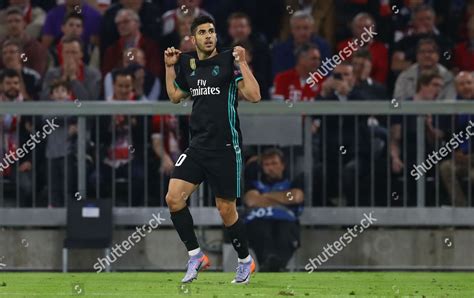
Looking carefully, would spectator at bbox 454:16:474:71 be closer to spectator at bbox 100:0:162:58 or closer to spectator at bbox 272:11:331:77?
spectator at bbox 272:11:331:77

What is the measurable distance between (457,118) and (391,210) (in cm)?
127

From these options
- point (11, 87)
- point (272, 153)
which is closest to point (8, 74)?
point (11, 87)

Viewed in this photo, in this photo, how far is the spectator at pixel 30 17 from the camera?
60.6 ft

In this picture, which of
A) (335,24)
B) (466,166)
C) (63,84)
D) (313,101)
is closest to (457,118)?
(466,166)

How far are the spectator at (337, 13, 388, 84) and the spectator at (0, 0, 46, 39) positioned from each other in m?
3.83

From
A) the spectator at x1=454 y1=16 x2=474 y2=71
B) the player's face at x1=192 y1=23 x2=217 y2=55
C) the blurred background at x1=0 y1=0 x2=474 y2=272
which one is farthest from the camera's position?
the spectator at x1=454 y1=16 x2=474 y2=71

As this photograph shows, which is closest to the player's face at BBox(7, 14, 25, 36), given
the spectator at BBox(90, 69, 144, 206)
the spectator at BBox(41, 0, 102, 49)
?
the spectator at BBox(41, 0, 102, 49)

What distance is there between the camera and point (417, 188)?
16.4m

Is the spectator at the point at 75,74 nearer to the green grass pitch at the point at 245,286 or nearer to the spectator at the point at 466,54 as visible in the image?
the green grass pitch at the point at 245,286

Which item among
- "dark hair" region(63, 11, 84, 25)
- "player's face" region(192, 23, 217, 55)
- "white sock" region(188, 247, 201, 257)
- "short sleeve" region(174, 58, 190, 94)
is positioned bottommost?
"white sock" region(188, 247, 201, 257)

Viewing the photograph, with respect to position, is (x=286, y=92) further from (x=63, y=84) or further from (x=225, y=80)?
(x=225, y=80)

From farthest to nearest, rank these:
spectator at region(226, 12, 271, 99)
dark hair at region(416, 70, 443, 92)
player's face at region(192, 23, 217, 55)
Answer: spectator at region(226, 12, 271, 99), dark hair at region(416, 70, 443, 92), player's face at region(192, 23, 217, 55)

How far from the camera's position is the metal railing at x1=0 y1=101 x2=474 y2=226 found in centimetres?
1627

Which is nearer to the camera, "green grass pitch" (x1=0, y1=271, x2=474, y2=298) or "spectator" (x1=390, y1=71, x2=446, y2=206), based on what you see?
"green grass pitch" (x1=0, y1=271, x2=474, y2=298)
